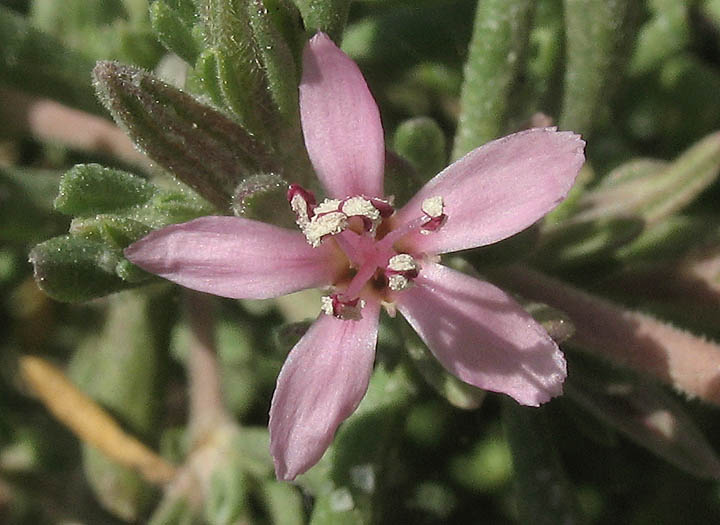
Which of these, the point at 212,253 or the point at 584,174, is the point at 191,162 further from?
the point at 584,174

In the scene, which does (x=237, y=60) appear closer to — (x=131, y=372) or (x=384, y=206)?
(x=384, y=206)

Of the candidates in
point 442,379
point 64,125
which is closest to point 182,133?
point 442,379

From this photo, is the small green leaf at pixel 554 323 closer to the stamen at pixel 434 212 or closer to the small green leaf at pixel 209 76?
the stamen at pixel 434 212

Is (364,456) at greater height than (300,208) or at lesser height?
lesser

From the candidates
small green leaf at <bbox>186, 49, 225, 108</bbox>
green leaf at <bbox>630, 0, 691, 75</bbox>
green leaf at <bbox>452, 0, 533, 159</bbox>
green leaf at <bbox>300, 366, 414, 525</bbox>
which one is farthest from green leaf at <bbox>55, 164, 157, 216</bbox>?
green leaf at <bbox>630, 0, 691, 75</bbox>

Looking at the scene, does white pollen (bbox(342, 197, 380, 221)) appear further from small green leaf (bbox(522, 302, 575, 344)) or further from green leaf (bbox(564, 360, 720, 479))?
green leaf (bbox(564, 360, 720, 479))
